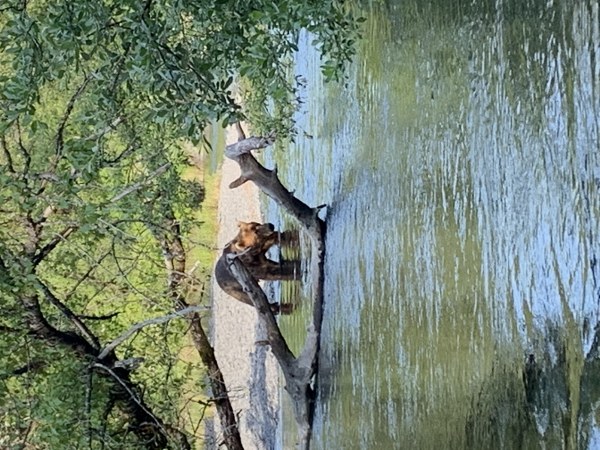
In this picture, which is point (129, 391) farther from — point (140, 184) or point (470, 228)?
point (470, 228)

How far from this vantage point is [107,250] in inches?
320

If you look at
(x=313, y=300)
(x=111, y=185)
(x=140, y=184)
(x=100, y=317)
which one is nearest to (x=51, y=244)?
(x=111, y=185)

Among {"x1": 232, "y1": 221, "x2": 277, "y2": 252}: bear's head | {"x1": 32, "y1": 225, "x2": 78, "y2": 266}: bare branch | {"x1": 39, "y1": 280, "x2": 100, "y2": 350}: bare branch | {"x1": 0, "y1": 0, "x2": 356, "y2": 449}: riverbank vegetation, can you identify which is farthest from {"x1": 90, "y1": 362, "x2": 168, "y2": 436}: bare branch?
{"x1": 232, "y1": 221, "x2": 277, "y2": 252}: bear's head

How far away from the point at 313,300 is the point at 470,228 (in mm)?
3801

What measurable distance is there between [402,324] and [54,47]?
3.00 meters

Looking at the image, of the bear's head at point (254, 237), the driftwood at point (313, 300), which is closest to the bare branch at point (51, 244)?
the driftwood at point (313, 300)

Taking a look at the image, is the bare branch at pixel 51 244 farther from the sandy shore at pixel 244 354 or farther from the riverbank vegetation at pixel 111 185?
the sandy shore at pixel 244 354

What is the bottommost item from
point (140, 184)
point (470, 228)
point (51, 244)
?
point (470, 228)

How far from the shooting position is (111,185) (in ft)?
24.5

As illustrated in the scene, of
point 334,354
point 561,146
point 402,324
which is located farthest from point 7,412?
point 561,146

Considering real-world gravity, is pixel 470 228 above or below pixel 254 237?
below

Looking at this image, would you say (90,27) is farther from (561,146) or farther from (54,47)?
(561,146)

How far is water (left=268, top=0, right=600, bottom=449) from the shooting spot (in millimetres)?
3451

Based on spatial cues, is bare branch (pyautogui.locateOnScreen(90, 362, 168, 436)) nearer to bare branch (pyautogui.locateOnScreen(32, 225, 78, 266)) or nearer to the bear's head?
bare branch (pyautogui.locateOnScreen(32, 225, 78, 266))
